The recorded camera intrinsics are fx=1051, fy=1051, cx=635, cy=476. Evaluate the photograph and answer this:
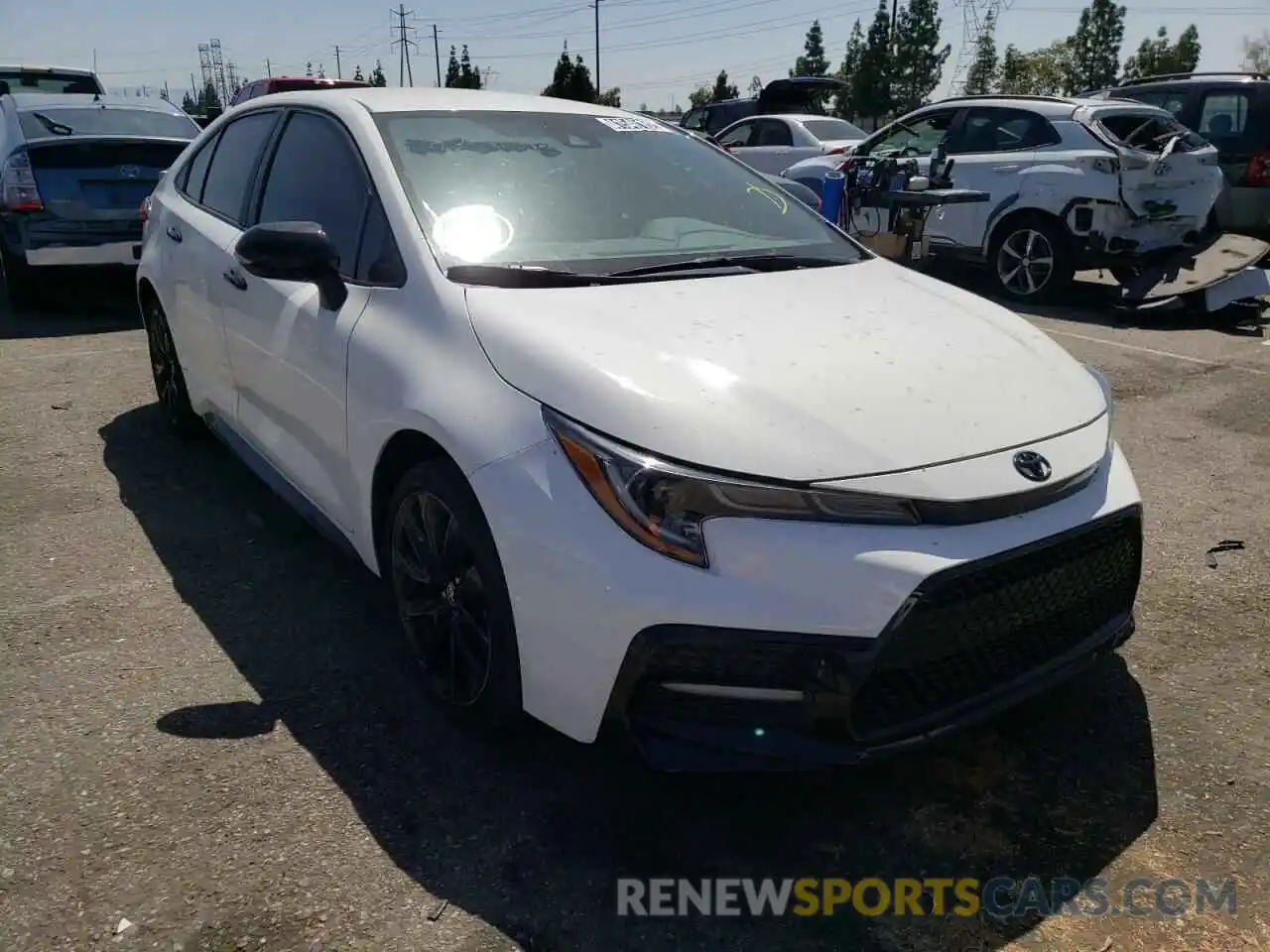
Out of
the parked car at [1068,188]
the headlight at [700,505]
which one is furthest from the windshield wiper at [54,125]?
the headlight at [700,505]

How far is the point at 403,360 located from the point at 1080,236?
7.24 meters

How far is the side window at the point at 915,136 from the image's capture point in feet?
32.1

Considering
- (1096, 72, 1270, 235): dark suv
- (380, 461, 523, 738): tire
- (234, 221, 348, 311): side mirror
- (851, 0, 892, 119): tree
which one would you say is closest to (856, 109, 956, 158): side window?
(1096, 72, 1270, 235): dark suv

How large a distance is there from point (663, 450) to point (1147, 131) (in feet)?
27.1

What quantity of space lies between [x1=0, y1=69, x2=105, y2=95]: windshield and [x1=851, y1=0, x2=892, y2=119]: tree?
52.0m

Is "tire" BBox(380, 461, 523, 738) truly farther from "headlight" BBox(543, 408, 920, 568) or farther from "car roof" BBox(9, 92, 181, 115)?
"car roof" BBox(9, 92, 181, 115)

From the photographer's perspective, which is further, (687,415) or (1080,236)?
(1080,236)

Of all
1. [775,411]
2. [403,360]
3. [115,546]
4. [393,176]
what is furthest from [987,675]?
[115,546]

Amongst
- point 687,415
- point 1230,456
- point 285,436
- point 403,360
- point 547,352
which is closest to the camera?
point 687,415

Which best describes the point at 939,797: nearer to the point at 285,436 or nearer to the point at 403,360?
the point at 403,360

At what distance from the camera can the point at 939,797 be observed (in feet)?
8.24

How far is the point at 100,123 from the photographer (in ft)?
26.9

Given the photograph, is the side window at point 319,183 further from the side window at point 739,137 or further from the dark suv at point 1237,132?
the side window at point 739,137

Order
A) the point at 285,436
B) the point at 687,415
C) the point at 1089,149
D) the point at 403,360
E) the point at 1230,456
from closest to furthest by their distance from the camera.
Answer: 1. the point at 687,415
2. the point at 403,360
3. the point at 285,436
4. the point at 1230,456
5. the point at 1089,149
